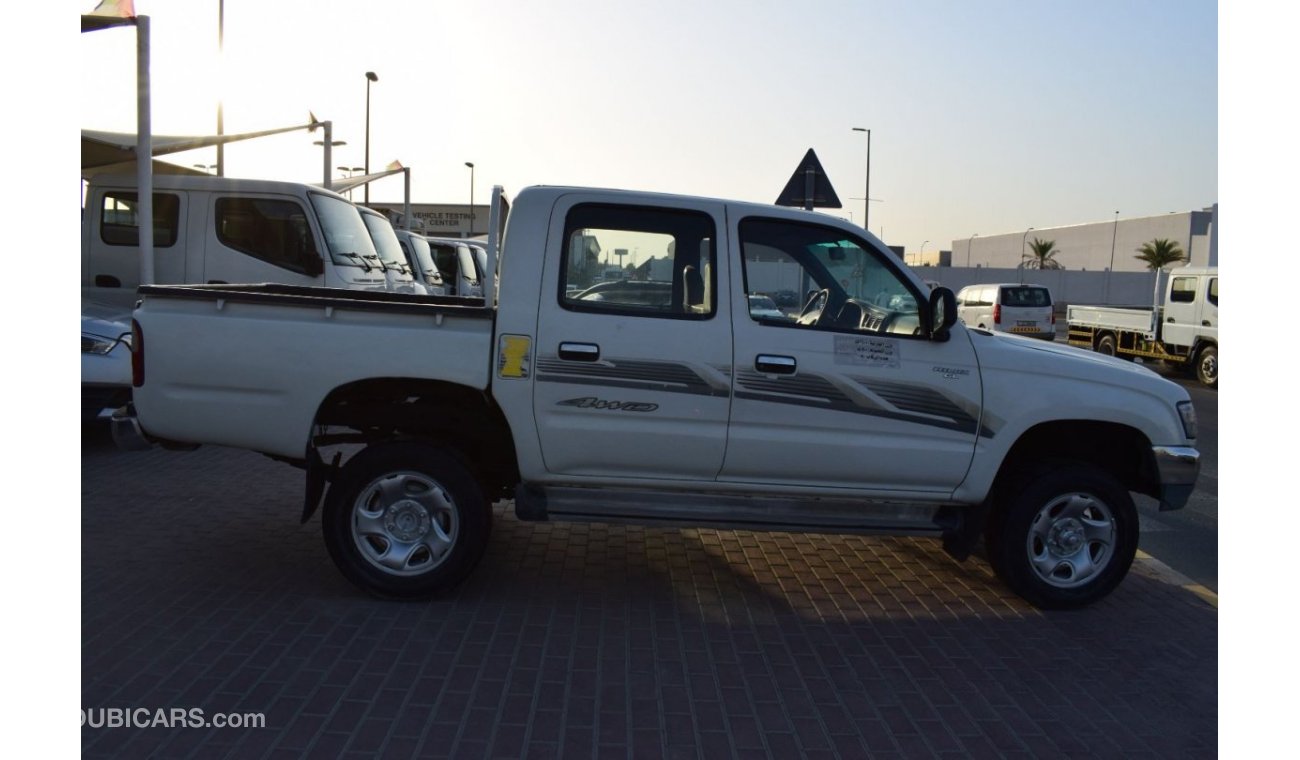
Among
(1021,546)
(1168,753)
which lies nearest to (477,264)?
(1021,546)

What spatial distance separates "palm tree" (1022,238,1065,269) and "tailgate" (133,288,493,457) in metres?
85.9

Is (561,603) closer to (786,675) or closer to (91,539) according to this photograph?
(786,675)

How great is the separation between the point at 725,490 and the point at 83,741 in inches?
117

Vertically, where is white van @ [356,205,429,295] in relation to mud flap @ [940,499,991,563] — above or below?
above

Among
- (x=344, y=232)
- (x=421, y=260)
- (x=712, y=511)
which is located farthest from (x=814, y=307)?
(x=421, y=260)

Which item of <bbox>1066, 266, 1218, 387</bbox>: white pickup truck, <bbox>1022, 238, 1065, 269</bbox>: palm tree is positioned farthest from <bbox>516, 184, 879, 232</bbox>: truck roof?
<bbox>1022, 238, 1065, 269</bbox>: palm tree

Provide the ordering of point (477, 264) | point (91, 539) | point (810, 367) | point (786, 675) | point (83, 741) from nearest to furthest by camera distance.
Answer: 1. point (83, 741)
2. point (786, 675)
3. point (810, 367)
4. point (91, 539)
5. point (477, 264)

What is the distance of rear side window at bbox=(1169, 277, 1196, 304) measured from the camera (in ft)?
63.4

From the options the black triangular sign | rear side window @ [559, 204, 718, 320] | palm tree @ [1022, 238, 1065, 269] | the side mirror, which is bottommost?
the side mirror

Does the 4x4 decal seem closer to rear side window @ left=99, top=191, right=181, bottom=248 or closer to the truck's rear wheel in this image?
rear side window @ left=99, top=191, right=181, bottom=248

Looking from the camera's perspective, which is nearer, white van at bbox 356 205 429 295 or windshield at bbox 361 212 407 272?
white van at bbox 356 205 429 295

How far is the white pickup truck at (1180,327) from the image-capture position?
61.5 feet

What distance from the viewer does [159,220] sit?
1224cm

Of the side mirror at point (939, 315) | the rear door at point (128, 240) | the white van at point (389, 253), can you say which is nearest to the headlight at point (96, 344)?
the rear door at point (128, 240)
